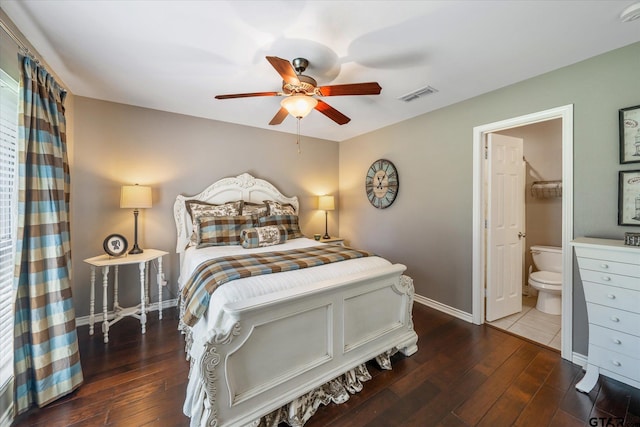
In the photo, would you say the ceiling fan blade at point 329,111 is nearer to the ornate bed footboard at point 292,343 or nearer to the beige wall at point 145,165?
the ornate bed footboard at point 292,343

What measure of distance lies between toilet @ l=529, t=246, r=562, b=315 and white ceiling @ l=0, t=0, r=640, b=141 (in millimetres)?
2308

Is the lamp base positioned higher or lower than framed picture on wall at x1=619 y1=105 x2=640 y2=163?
lower

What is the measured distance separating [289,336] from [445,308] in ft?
7.61

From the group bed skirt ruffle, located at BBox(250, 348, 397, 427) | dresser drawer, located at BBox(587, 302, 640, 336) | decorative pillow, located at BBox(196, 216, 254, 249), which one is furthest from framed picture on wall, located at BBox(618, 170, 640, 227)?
decorative pillow, located at BBox(196, 216, 254, 249)

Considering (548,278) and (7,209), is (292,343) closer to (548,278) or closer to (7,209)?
(7,209)

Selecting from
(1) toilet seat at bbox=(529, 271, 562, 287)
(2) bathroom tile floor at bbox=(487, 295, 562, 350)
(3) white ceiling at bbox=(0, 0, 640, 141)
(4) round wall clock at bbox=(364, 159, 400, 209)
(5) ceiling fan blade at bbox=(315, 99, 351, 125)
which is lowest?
(2) bathroom tile floor at bbox=(487, 295, 562, 350)

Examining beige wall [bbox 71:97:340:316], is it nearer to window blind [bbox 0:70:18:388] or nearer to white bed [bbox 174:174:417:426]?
window blind [bbox 0:70:18:388]

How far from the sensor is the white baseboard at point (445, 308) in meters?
2.85

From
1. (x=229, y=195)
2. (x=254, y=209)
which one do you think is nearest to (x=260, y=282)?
(x=254, y=209)

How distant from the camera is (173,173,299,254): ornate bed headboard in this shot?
10.5ft

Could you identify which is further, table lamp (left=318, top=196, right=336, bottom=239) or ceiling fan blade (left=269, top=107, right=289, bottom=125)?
table lamp (left=318, top=196, right=336, bottom=239)

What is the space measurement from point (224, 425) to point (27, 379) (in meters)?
1.38

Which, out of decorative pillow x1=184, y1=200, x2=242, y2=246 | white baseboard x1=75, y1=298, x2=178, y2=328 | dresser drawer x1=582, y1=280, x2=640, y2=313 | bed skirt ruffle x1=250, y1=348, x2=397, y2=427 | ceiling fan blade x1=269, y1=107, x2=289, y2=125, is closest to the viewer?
bed skirt ruffle x1=250, y1=348, x2=397, y2=427

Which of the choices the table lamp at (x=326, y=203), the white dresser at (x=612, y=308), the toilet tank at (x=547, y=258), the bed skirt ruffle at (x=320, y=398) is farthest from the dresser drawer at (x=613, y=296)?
the table lamp at (x=326, y=203)
